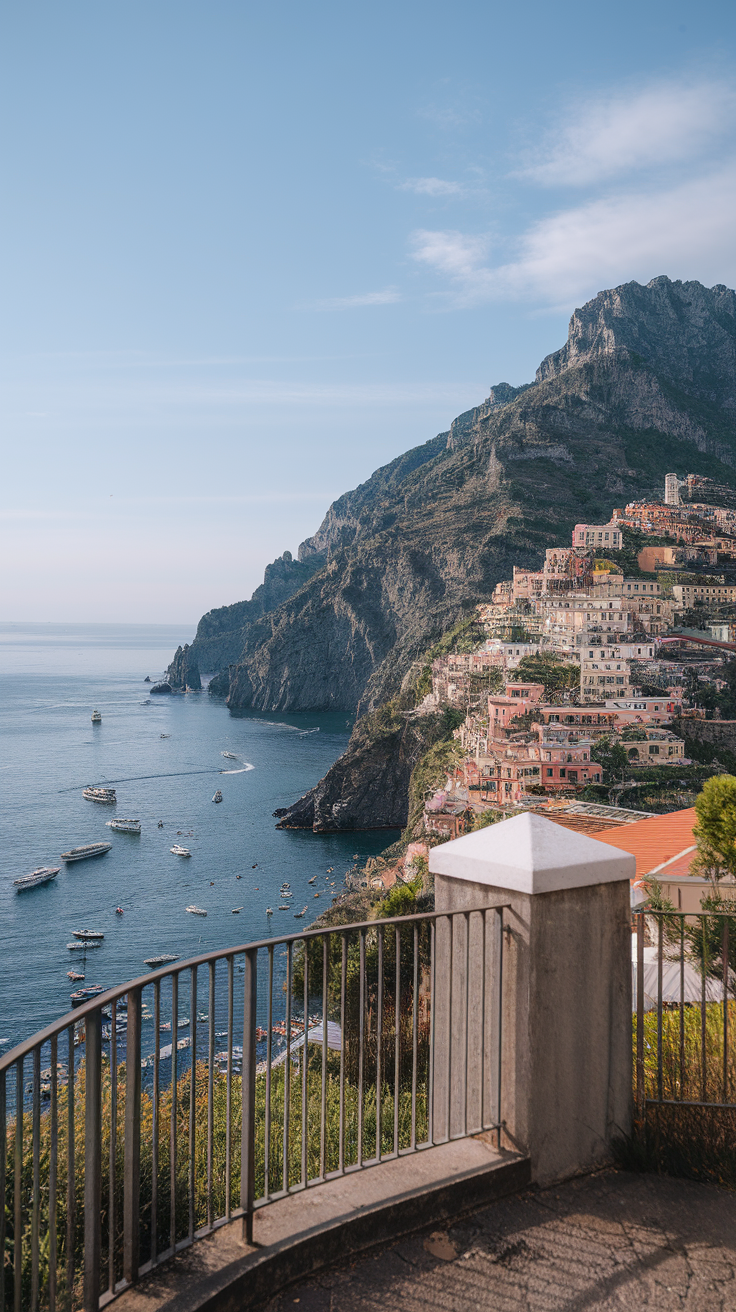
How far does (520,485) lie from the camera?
10544 centimetres

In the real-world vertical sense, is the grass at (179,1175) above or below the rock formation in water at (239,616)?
below

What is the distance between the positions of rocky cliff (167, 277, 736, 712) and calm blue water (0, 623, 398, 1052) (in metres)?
19.5

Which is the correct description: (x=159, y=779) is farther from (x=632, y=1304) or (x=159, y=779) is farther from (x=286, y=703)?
(x=632, y=1304)

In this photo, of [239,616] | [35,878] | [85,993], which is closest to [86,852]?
[35,878]

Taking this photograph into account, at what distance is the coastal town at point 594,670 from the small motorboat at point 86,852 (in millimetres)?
17224

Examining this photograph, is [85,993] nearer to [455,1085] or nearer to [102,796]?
[455,1085]

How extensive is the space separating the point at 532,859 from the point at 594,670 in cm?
5210

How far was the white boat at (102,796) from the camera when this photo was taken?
57856 millimetres

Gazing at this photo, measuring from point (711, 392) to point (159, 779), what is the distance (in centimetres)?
10538

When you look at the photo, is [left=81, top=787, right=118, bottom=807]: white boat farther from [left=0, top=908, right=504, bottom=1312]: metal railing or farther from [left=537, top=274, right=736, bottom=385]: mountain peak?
[left=537, top=274, right=736, bottom=385]: mountain peak

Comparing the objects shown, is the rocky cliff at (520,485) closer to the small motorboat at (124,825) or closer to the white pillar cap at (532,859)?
the small motorboat at (124,825)

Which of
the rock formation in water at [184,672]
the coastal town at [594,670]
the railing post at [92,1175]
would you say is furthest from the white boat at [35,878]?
the rock formation in water at [184,672]

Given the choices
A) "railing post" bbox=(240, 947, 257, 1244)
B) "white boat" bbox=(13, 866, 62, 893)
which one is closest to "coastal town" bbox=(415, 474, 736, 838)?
"white boat" bbox=(13, 866, 62, 893)

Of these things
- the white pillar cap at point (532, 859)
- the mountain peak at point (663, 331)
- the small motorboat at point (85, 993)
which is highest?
the mountain peak at point (663, 331)
